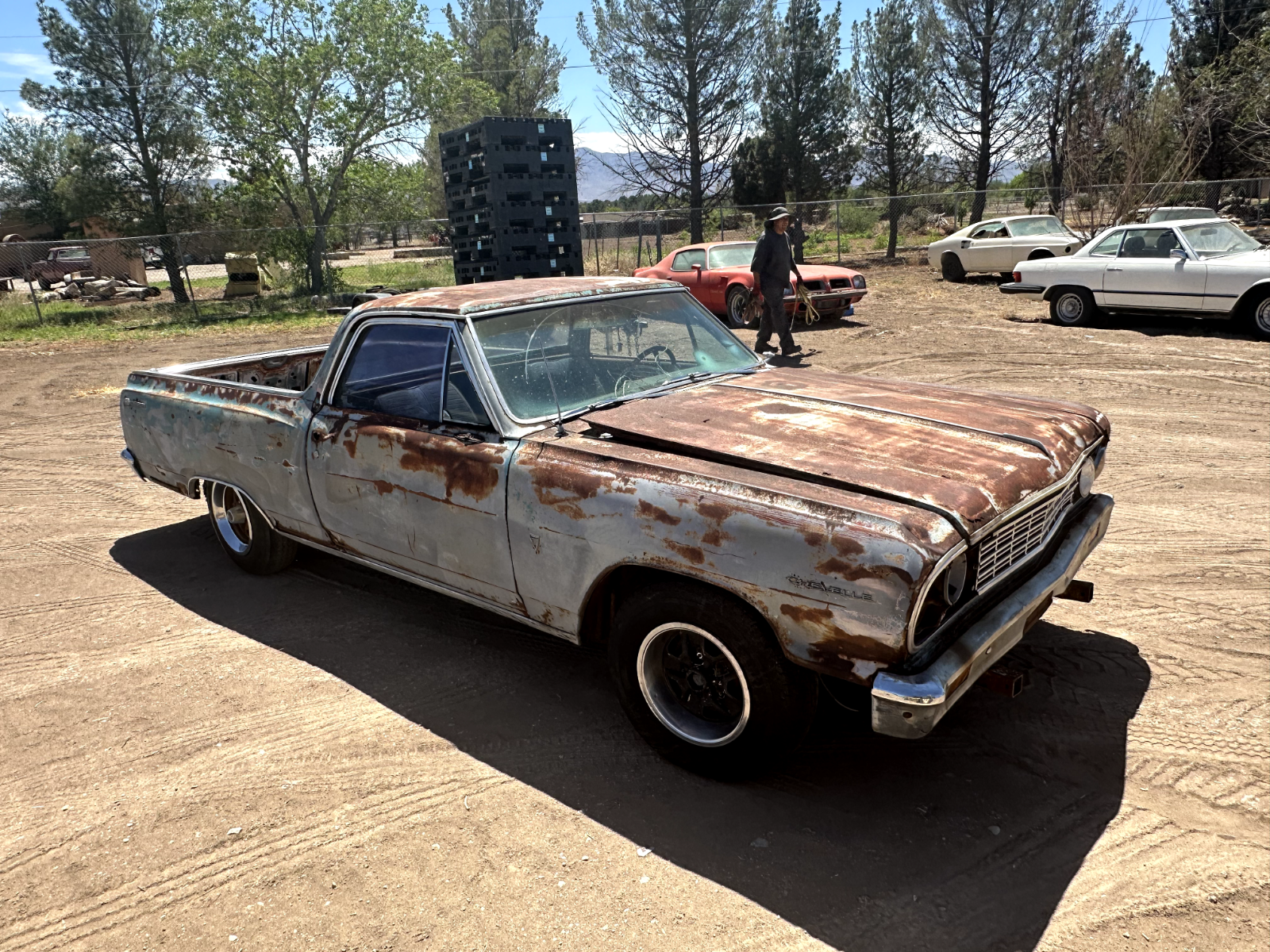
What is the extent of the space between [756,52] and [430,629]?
1104 inches

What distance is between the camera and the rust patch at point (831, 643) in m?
2.47

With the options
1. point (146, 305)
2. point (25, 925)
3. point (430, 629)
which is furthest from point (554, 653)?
point (146, 305)

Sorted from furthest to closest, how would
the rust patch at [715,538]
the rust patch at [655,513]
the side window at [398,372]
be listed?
the side window at [398,372], the rust patch at [655,513], the rust patch at [715,538]

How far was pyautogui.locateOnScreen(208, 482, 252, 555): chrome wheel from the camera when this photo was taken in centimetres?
500

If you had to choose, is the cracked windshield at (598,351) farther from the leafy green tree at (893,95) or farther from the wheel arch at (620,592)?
the leafy green tree at (893,95)

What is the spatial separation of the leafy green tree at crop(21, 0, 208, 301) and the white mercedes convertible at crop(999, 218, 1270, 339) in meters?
21.4

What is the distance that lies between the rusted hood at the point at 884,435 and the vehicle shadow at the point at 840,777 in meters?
1.00

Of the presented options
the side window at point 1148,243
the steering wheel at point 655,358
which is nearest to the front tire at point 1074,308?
the side window at point 1148,243

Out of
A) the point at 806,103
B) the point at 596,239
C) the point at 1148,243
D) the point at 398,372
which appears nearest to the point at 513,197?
the point at 1148,243

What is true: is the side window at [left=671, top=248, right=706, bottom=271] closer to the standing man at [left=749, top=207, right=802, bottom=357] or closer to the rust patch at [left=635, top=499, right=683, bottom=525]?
the standing man at [left=749, top=207, right=802, bottom=357]

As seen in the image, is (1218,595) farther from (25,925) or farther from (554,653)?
(25,925)

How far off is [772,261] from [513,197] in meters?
4.86

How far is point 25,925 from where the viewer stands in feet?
8.50

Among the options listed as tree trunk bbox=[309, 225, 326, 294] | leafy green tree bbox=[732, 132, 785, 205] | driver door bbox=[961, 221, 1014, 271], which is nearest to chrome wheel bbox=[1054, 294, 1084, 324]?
driver door bbox=[961, 221, 1014, 271]
